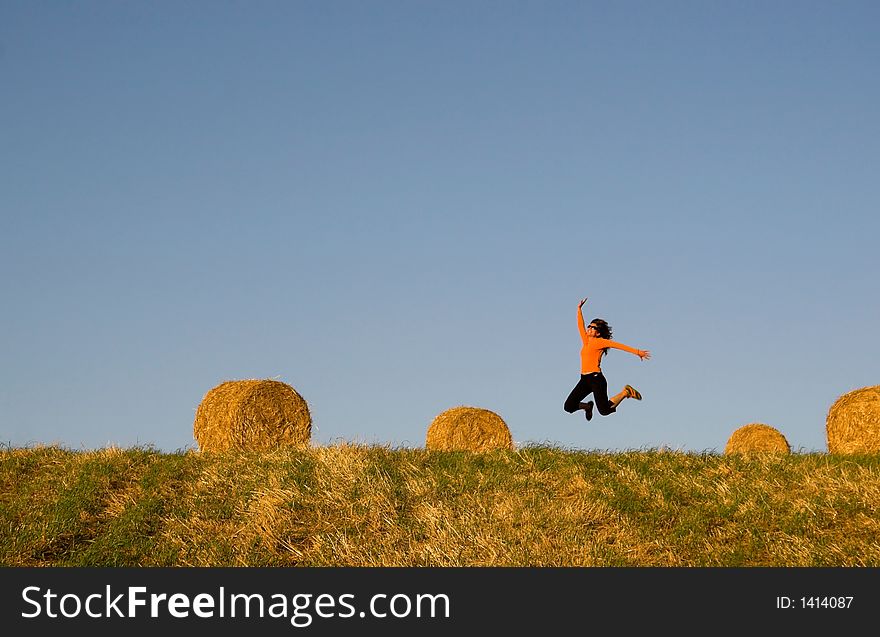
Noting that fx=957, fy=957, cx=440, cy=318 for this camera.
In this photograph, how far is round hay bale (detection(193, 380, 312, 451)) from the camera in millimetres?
21391

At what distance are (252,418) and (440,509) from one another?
7927 mm

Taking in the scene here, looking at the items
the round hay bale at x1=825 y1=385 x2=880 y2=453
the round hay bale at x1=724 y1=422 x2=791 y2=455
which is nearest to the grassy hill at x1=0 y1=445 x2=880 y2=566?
the round hay bale at x1=825 y1=385 x2=880 y2=453

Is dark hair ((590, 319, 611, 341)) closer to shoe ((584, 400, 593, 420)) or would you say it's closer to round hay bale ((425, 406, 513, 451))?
shoe ((584, 400, 593, 420))

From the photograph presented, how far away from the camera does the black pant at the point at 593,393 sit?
63.0 feet

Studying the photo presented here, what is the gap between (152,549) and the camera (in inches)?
550

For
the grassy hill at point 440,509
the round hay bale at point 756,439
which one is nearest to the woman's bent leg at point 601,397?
the grassy hill at point 440,509

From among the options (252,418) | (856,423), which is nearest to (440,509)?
(252,418)

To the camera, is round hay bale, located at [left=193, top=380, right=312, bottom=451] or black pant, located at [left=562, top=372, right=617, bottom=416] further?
round hay bale, located at [left=193, top=380, right=312, bottom=451]

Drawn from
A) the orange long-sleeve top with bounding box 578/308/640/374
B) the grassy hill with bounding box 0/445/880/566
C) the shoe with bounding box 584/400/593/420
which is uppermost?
the orange long-sleeve top with bounding box 578/308/640/374

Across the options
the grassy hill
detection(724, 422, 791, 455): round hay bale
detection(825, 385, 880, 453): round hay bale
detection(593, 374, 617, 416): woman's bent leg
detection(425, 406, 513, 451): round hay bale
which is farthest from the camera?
detection(724, 422, 791, 455): round hay bale

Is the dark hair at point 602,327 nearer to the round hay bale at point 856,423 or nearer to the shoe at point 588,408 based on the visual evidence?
the shoe at point 588,408

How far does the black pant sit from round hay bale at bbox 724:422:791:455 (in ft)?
53.1

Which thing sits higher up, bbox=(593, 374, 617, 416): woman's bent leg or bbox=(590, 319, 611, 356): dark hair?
bbox=(590, 319, 611, 356): dark hair
